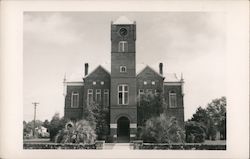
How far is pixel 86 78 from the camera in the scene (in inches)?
121

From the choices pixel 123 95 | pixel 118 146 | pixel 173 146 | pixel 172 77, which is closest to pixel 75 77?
pixel 123 95

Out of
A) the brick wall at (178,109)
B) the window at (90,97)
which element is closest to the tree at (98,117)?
the window at (90,97)

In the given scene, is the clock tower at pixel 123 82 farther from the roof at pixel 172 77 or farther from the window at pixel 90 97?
the roof at pixel 172 77

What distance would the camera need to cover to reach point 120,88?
3.05 metres

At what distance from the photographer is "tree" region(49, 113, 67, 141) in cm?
300

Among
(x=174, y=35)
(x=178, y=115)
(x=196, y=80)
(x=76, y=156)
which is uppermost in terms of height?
(x=174, y=35)

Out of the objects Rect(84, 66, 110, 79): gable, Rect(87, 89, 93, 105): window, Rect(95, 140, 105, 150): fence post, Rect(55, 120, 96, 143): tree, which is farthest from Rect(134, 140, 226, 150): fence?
Rect(84, 66, 110, 79): gable

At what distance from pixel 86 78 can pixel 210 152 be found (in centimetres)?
106

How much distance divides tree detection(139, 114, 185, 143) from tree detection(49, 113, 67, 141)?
59 cm

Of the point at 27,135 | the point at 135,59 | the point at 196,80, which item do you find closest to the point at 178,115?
the point at 196,80

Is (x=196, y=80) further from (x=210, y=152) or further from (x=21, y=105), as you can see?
(x=21, y=105)

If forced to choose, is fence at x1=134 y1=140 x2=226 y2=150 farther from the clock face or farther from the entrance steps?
the clock face

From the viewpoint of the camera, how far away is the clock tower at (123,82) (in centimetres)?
303

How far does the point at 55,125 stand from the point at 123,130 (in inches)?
19.8
